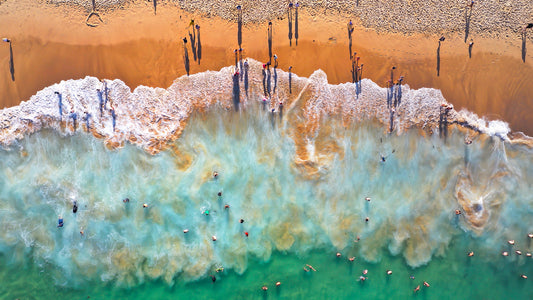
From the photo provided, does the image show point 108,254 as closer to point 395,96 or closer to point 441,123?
point 395,96

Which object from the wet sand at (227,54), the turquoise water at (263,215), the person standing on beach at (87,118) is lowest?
the turquoise water at (263,215)

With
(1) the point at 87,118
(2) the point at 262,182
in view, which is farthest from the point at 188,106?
(2) the point at 262,182

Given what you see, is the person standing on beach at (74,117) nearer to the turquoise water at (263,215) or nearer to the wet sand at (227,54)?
the turquoise water at (263,215)

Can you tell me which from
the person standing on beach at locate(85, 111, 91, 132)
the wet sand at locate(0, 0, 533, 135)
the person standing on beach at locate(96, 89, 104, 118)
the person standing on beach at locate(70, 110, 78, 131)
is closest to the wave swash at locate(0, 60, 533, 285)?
the person standing on beach at locate(96, 89, 104, 118)

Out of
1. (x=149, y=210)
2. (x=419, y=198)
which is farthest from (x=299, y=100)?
(x=149, y=210)

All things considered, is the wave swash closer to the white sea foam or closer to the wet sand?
the white sea foam

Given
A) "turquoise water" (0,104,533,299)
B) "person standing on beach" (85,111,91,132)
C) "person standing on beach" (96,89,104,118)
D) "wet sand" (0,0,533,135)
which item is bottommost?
"turquoise water" (0,104,533,299)

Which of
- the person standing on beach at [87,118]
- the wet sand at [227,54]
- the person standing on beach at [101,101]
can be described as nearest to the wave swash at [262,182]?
the person standing on beach at [101,101]
